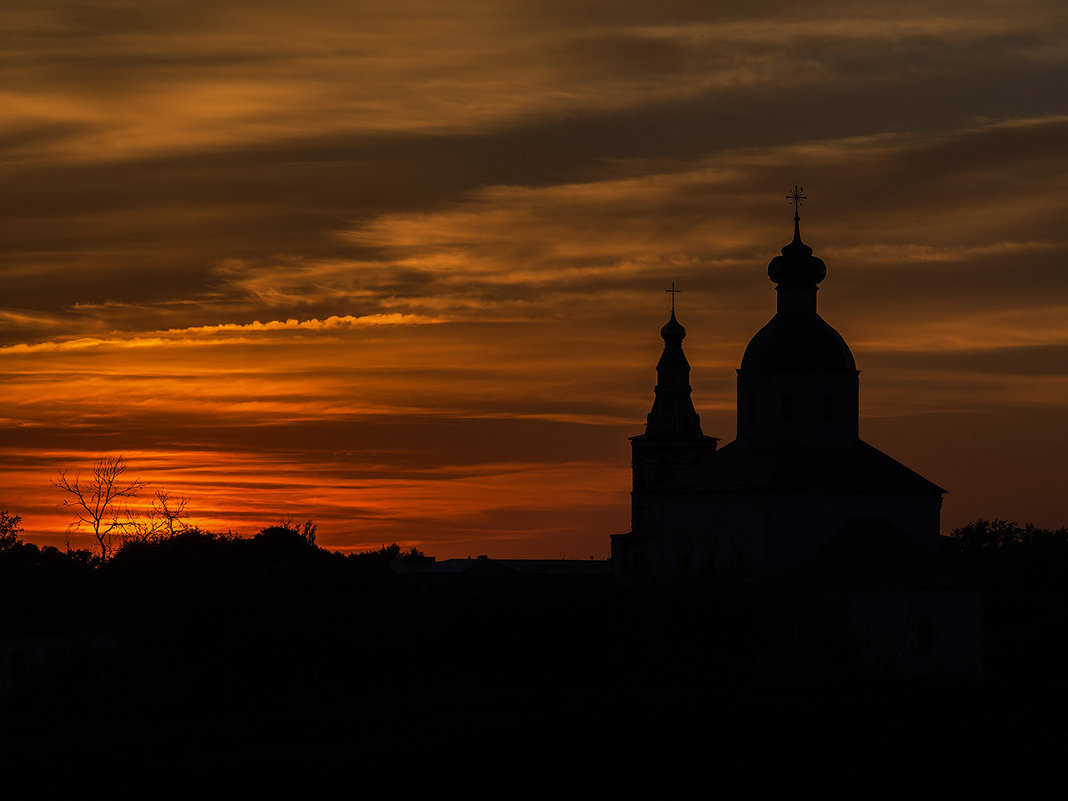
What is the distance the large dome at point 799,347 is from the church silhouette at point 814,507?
1.3 inches

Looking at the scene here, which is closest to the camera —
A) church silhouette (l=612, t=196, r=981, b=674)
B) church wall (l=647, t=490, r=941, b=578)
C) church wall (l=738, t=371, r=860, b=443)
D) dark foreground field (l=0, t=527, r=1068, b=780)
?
dark foreground field (l=0, t=527, r=1068, b=780)

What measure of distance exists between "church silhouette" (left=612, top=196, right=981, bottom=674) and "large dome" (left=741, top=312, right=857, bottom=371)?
0.11 feet

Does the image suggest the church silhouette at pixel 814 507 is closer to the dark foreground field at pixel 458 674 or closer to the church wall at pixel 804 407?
the church wall at pixel 804 407

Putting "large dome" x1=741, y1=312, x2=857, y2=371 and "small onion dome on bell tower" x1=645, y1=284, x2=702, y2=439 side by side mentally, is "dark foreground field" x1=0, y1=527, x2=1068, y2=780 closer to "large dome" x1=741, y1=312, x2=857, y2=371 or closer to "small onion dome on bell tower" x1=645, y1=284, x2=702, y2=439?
"large dome" x1=741, y1=312, x2=857, y2=371

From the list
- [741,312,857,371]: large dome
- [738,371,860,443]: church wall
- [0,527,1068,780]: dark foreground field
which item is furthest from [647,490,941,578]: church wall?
[741,312,857,371]: large dome

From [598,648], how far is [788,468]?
1171 cm

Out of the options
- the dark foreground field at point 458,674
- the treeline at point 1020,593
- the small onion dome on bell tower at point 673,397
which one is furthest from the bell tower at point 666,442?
the dark foreground field at point 458,674

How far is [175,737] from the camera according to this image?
32.3 m

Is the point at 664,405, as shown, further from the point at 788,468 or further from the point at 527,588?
the point at 527,588

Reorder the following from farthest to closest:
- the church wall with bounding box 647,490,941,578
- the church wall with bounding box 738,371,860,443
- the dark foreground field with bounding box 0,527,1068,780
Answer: the church wall with bounding box 738,371,860,443 < the church wall with bounding box 647,490,941,578 < the dark foreground field with bounding box 0,527,1068,780

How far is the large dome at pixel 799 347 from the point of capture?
6612 centimetres

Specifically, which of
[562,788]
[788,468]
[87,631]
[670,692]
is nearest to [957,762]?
[562,788]

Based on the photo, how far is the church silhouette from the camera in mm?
59344

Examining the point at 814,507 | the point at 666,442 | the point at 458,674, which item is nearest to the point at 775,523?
the point at 814,507
